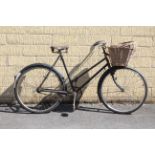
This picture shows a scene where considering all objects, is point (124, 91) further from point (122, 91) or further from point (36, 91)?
point (36, 91)

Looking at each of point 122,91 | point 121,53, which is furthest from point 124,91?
point 121,53

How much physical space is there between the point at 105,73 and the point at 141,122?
3.14 ft

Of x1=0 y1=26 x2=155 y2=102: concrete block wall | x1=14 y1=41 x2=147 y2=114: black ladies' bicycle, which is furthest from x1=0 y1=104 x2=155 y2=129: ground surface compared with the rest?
x1=0 y1=26 x2=155 y2=102: concrete block wall

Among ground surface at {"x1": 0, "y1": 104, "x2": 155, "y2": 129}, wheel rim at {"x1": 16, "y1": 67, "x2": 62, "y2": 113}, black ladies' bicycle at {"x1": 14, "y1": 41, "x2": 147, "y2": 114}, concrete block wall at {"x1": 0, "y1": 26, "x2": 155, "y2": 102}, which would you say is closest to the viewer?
ground surface at {"x1": 0, "y1": 104, "x2": 155, "y2": 129}

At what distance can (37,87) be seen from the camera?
7.62 meters

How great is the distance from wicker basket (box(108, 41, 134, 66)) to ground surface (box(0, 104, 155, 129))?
88cm

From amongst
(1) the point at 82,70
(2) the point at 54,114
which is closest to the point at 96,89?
(1) the point at 82,70

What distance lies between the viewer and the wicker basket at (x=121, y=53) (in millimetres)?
7066

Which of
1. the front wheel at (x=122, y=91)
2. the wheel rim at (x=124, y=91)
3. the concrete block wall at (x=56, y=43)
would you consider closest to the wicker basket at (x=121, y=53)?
the front wheel at (x=122, y=91)

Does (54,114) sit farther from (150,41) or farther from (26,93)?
(150,41)

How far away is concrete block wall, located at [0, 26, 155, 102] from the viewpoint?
766cm

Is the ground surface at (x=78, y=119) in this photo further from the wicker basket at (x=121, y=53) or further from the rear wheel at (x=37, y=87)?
the wicker basket at (x=121, y=53)

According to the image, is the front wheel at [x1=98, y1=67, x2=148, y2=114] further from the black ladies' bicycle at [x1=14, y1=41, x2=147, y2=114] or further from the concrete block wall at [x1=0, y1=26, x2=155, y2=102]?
the concrete block wall at [x1=0, y1=26, x2=155, y2=102]

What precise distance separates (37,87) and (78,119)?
2.97 feet
